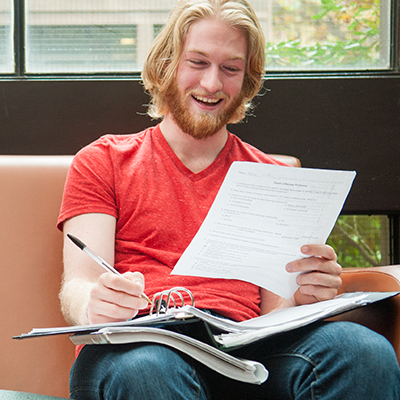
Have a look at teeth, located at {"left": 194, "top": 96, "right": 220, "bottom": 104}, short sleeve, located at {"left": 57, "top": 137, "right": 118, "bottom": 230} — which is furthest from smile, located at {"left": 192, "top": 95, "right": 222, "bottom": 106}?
short sleeve, located at {"left": 57, "top": 137, "right": 118, "bottom": 230}

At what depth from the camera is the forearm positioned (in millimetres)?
915

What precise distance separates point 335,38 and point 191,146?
79cm

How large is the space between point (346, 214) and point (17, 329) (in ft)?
3.67

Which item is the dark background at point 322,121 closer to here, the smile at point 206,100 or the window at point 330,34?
the window at point 330,34

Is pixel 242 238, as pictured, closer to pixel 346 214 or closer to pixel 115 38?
pixel 346 214

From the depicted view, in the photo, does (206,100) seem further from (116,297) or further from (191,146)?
(116,297)

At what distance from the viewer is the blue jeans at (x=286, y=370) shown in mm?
733

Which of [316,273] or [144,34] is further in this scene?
[144,34]

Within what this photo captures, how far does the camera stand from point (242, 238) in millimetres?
880

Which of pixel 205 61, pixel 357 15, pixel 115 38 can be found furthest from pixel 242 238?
pixel 357 15

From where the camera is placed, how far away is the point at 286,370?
0.88 metres

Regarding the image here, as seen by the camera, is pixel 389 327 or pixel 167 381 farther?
pixel 389 327

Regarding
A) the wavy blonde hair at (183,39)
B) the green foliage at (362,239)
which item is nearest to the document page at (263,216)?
the wavy blonde hair at (183,39)

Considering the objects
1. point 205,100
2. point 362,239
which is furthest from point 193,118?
point 362,239
